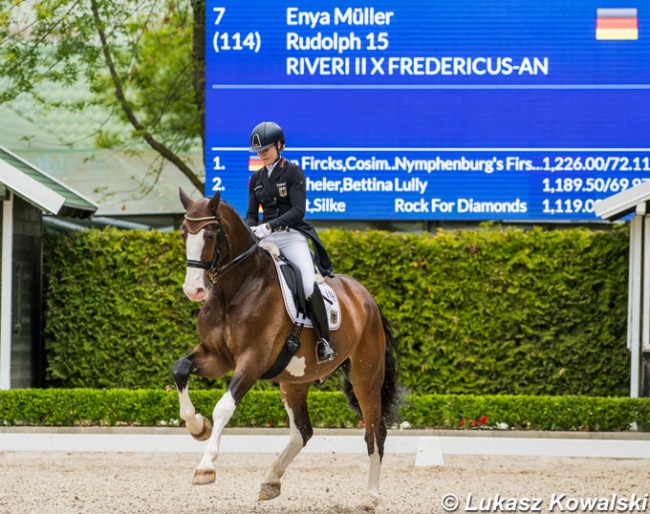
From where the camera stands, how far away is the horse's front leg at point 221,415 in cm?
737

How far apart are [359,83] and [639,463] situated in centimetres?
683

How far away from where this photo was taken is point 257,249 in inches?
339

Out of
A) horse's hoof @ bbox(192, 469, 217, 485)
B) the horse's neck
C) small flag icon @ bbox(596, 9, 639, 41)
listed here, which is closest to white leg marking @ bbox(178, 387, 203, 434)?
horse's hoof @ bbox(192, 469, 217, 485)

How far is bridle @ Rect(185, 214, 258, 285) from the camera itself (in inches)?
309

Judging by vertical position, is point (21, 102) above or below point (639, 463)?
above

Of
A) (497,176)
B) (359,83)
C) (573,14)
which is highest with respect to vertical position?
(573,14)

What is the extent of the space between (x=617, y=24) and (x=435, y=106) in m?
3.00

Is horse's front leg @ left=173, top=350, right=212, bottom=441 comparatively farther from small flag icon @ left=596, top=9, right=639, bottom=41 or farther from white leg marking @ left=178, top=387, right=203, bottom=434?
small flag icon @ left=596, top=9, right=639, bottom=41

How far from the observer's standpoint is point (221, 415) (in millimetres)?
7656

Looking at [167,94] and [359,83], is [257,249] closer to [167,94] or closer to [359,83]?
[359,83]

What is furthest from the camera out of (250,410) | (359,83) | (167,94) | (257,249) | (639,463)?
(167,94)

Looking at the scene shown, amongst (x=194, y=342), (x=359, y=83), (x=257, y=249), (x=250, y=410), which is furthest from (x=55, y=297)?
(x=257, y=249)

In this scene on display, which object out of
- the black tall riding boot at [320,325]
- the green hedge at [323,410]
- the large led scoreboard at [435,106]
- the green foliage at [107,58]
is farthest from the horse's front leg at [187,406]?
the green foliage at [107,58]

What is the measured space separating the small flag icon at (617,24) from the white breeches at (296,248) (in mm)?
8951
